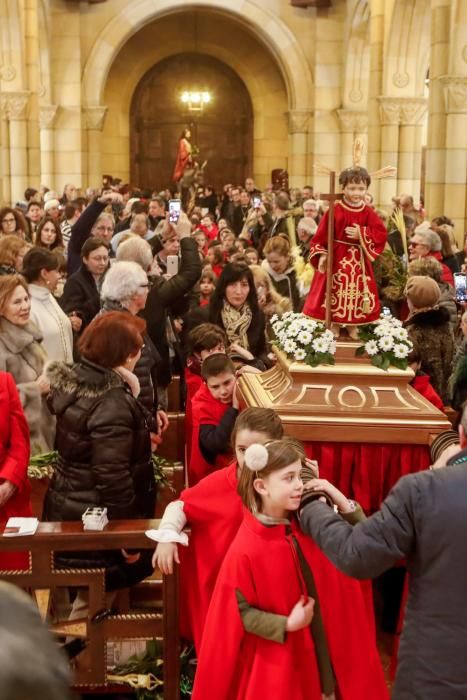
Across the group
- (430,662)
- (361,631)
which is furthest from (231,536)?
(430,662)

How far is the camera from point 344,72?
68.2ft

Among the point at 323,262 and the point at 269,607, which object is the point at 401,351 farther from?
the point at 269,607

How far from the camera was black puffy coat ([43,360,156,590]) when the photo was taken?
3686 millimetres

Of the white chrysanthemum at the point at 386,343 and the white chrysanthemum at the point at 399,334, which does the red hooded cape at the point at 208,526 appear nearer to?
the white chrysanthemum at the point at 386,343

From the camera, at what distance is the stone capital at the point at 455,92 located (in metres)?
11.8

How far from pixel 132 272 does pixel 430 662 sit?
2.91m

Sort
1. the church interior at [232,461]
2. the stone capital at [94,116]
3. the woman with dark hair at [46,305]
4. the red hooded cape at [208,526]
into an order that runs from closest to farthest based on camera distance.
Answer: the church interior at [232,461], the red hooded cape at [208,526], the woman with dark hair at [46,305], the stone capital at [94,116]

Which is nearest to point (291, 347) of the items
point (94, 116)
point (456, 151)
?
point (456, 151)

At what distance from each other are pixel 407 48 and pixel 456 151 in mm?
4596

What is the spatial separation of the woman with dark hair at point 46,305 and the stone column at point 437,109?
7.90m

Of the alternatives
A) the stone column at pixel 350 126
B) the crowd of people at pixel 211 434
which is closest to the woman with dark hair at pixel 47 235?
the crowd of people at pixel 211 434

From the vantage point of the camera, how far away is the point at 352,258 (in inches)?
202

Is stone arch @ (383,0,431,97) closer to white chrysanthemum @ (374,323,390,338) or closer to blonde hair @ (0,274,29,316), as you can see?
white chrysanthemum @ (374,323,390,338)

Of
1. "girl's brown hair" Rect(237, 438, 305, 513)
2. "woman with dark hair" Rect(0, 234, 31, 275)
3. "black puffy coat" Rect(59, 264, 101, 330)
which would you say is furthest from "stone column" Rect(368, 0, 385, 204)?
"girl's brown hair" Rect(237, 438, 305, 513)
